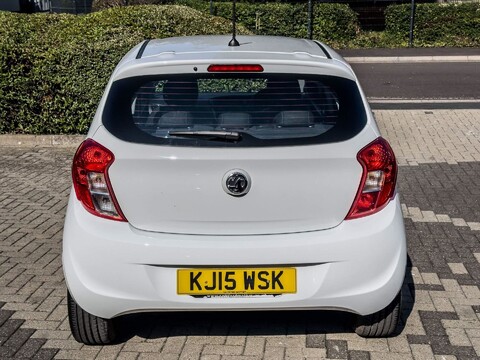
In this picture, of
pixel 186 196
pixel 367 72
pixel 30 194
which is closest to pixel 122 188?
pixel 186 196

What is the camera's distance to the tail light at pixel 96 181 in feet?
12.9

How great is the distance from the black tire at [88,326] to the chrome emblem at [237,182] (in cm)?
106

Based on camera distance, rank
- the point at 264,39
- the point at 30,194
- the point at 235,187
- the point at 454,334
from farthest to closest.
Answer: the point at 30,194, the point at 264,39, the point at 454,334, the point at 235,187

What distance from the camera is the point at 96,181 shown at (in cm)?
397

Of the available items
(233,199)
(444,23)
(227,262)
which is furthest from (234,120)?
(444,23)

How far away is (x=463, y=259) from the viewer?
5824 mm

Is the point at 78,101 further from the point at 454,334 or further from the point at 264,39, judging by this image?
the point at 454,334

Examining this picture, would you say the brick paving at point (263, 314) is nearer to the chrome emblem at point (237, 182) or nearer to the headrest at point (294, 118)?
the chrome emblem at point (237, 182)

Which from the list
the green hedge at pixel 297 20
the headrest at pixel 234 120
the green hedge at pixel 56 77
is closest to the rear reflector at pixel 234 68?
the headrest at pixel 234 120

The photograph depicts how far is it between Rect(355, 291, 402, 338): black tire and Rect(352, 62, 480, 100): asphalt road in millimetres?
10504

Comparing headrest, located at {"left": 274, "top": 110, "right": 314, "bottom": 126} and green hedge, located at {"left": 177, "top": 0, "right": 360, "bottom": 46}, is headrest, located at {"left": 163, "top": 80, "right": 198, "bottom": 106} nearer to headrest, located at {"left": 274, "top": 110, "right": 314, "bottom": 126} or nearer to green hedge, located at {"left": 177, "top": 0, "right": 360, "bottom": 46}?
headrest, located at {"left": 274, "top": 110, "right": 314, "bottom": 126}

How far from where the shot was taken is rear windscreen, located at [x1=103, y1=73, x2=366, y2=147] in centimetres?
393

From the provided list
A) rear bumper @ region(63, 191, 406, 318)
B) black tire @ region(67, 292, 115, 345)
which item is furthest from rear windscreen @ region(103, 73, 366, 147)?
black tire @ region(67, 292, 115, 345)

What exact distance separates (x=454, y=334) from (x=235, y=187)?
164 centimetres
